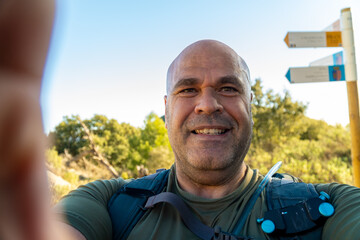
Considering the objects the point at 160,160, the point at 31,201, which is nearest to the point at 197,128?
the point at 31,201

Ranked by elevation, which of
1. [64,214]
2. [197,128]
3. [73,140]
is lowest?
[73,140]

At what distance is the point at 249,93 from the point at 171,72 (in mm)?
650

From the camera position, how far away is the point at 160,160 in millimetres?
14453

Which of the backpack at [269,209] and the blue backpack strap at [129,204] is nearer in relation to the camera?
the backpack at [269,209]

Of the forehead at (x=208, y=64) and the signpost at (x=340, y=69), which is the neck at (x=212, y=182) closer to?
the forehead at (x=208, y=64)

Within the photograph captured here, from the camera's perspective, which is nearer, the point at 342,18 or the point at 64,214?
the point at 64,214

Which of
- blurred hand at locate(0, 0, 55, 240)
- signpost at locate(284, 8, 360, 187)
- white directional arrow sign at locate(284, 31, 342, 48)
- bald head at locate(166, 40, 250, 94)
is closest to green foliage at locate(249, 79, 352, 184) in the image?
signpost at locate(284, 8, 360, 187)

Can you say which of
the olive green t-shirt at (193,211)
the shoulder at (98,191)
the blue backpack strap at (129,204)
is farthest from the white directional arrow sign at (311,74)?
the shoulder at (98,191)

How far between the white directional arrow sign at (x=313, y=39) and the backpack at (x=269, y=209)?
2483 mm

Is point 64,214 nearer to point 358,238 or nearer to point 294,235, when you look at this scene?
point 294,235

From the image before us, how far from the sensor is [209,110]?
70.4 inches

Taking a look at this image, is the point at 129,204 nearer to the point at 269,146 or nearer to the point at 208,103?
the point at 208,103

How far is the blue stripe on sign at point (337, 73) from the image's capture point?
348cm

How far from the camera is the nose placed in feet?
5.86
